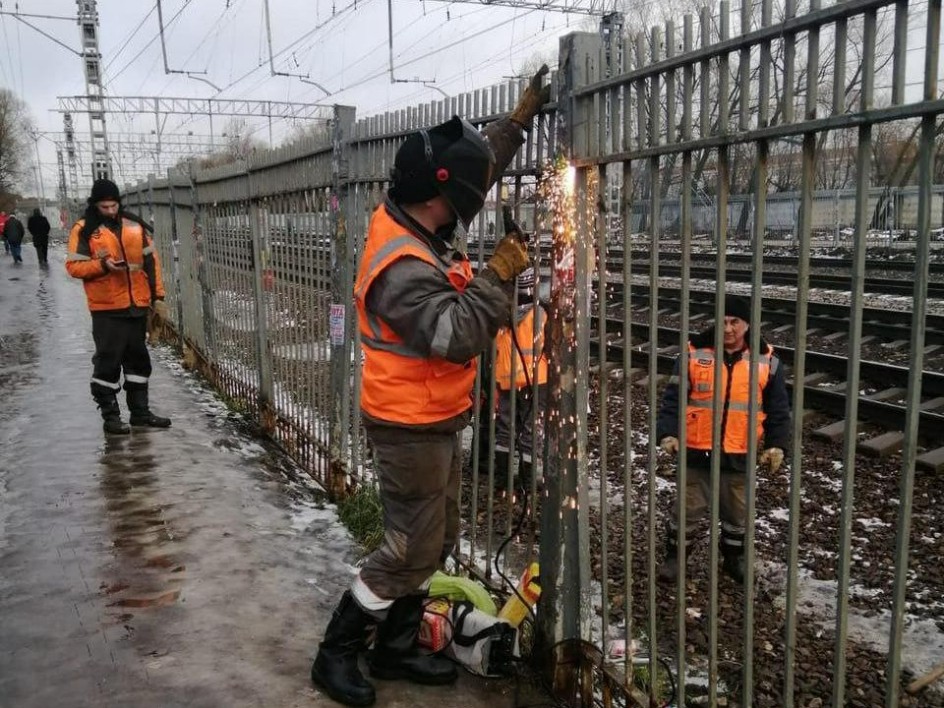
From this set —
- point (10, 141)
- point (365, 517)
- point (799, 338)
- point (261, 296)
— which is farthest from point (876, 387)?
point (10, 141)

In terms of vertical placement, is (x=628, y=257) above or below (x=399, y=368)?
above

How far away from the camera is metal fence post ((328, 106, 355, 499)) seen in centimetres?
481

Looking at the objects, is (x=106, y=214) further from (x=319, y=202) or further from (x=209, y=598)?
(x=209, y=598)

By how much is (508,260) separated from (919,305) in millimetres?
1334

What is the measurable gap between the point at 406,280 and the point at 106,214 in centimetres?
500

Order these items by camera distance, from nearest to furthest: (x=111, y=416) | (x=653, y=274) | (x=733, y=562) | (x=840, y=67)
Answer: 1. (x=840, y=67)
2. (x=653, y=274)
3. (x=733, y=562)
4. (x=111, y=416)

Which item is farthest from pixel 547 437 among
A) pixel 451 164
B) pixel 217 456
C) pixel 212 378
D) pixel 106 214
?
pixel 212 378

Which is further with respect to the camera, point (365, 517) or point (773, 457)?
point (365, 517)

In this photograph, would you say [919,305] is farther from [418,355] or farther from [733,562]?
[733,562]

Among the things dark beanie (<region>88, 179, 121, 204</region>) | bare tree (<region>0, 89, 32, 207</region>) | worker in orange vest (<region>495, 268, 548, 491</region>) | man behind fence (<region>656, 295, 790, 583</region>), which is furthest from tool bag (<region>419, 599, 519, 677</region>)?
bare tree (<region>0, 89, 32, 207</region>)

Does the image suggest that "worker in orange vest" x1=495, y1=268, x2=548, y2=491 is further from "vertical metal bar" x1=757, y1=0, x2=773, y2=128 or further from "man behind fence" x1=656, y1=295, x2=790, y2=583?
→ "vertical metal bar" x1=757, y1=0, x2=773, y2=128

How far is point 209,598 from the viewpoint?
12.6 ft

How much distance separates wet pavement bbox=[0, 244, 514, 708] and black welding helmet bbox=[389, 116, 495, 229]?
1.95m

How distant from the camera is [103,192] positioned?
21.7ft
